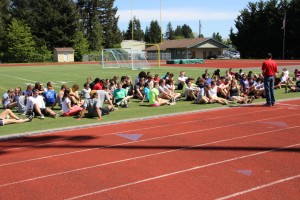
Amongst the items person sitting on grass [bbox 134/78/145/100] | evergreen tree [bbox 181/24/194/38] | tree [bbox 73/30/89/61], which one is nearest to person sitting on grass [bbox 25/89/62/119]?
person sitting on grass [bbox 134/78/145/100]

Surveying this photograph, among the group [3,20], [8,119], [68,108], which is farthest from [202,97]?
[3,20]

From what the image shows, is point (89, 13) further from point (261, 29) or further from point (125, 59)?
point (125, 59)

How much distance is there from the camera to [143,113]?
43.1 ft

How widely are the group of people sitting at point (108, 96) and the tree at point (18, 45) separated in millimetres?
57870

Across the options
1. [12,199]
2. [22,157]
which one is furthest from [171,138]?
[12,199]

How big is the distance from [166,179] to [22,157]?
3.46m

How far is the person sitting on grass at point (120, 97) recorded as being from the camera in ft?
48.8

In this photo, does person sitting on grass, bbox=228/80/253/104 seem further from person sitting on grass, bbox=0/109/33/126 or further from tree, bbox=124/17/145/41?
tree, bbox=124/17/145/41

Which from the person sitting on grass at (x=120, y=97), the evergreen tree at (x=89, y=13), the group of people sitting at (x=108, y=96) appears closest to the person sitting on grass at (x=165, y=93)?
the group of people sitting at (x=108, y=96)

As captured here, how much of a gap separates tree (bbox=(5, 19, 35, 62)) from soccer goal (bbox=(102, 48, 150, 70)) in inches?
1049

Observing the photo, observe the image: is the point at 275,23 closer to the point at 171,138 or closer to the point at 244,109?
the point at 244,109

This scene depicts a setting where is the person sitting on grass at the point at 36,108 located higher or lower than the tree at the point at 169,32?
lower

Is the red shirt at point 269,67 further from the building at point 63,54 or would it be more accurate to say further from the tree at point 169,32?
the tree at point 169,32

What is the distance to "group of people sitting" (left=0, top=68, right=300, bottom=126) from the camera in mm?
12703
